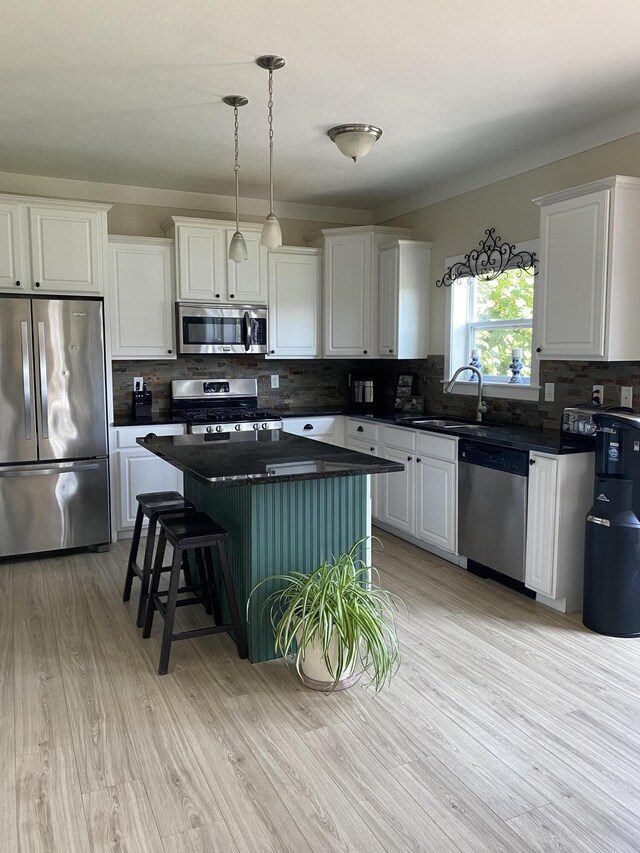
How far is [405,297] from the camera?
5172 mm

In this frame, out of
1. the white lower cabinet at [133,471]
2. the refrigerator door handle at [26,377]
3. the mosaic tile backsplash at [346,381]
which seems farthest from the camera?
the white lower cabinet at [133,471]

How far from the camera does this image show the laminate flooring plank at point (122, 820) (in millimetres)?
1849

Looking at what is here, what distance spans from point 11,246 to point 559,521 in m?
3.70

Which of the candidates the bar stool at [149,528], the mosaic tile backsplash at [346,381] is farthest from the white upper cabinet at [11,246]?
the bar stool at [149,528]

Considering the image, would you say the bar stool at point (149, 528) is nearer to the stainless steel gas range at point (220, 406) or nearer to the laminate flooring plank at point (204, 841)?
the stainless steel gas range at point (220, 406)

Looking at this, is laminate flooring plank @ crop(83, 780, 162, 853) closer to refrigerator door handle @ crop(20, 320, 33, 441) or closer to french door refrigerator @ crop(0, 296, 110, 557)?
french door refrigerator @ crop(0, 296, 110, 557)

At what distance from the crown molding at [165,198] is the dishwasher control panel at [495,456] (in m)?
2.81

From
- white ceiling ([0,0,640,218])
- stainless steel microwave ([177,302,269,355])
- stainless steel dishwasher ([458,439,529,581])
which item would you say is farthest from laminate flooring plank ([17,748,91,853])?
stainless steel microwave ([177,302,269,355])

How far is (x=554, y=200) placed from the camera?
11.8 ft

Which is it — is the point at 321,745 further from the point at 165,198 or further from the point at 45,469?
the point at 165,198

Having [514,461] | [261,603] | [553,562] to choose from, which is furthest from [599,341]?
[261,603]

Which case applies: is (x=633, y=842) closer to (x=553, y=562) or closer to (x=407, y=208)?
(x=553, y=562)

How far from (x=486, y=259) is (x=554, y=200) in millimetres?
1052

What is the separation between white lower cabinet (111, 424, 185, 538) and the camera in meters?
4.73
